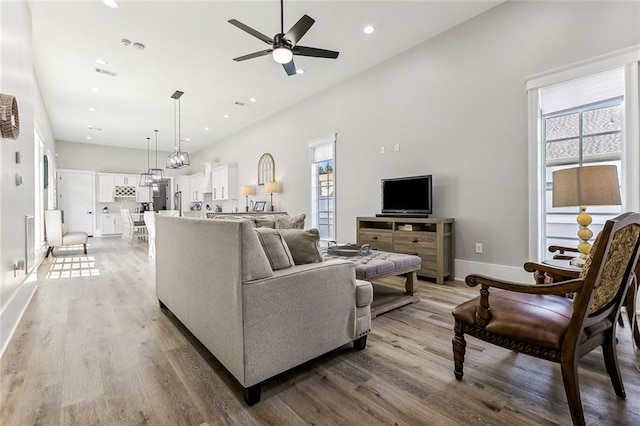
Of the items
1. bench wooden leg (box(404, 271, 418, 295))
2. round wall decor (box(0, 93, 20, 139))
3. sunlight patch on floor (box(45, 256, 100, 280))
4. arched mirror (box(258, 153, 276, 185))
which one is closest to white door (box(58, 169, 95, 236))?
sunlight patch on floor (box(45, 256, 100, 280))

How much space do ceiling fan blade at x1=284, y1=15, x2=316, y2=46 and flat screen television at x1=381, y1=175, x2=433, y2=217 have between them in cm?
238

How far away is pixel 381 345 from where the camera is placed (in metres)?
2.19

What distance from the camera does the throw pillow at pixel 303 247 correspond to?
1.98 meters

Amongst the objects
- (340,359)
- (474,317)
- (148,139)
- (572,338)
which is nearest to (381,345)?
(340,359)

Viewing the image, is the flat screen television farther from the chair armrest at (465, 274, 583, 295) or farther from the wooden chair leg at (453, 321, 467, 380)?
the chair armrest at (465, 274, 583, 295)

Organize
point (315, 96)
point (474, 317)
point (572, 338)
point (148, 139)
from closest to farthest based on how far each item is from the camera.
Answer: point (572, 338) < point (474, 317) < point (315, 96) < point (148, 139)

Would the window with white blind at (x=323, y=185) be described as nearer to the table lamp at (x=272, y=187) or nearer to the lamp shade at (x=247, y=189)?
the table lamp at (x=272, y=187)

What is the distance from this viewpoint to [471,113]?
12.6 feet

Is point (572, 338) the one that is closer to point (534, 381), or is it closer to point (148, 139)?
point (534, 381)

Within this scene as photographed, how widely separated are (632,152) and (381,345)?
2.88 m

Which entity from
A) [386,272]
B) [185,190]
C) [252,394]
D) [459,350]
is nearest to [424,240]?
[386,272]

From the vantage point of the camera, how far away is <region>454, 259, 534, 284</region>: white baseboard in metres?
3.42

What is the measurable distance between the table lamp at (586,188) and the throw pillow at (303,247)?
1.78 metres

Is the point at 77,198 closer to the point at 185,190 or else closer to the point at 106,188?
the point at 106,188
